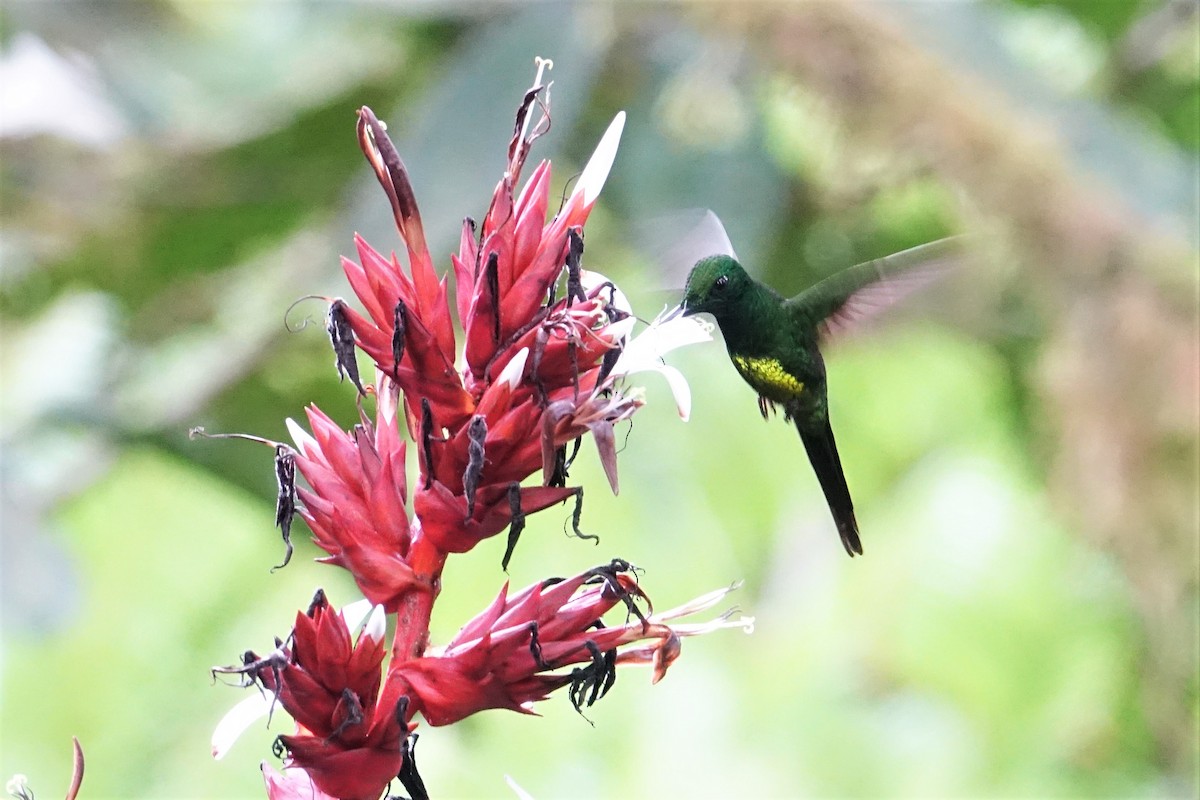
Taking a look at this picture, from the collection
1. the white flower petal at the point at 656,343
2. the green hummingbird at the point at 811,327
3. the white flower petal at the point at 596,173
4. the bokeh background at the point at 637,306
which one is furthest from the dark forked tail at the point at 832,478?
the bokeh background at the point at 637,306

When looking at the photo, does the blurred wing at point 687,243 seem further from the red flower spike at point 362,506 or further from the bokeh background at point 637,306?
the bokeh background at point 637,306

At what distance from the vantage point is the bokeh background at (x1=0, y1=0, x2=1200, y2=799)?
7.29 ft

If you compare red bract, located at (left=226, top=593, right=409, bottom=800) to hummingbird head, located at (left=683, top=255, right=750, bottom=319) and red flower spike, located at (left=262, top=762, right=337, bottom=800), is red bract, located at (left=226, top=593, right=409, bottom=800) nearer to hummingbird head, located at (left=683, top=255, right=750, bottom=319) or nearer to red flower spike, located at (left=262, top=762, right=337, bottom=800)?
red flower spike, located at (left=262, top=762, right=337, bottom=800)

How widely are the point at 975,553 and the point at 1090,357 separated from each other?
3.40 ft

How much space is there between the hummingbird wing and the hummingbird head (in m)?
0.15

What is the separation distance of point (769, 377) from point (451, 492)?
58cm

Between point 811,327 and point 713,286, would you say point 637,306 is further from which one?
point 713,286

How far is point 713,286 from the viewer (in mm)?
1086

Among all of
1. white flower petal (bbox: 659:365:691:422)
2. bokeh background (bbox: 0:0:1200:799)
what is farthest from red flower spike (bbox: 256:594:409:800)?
bokeh background (bbox: 0:0:1200:799)

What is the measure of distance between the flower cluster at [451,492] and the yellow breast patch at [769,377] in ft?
1.52

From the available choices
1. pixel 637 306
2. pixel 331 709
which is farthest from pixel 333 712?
pixel 637 306

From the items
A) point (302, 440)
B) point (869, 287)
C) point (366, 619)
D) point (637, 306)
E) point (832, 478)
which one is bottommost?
point (637, 306)

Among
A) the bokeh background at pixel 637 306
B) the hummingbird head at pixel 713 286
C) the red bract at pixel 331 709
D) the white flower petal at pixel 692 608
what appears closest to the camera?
the red bract at pixel 331 709

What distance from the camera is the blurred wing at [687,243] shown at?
1192 millimetres
